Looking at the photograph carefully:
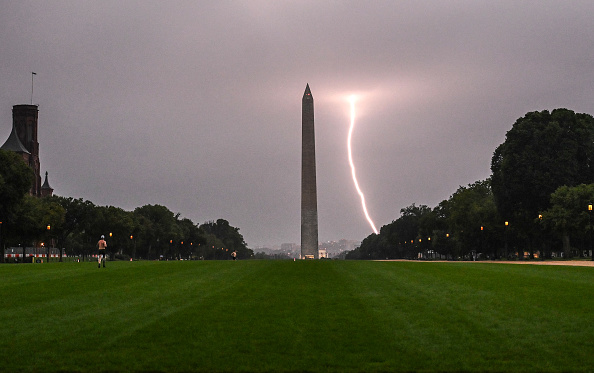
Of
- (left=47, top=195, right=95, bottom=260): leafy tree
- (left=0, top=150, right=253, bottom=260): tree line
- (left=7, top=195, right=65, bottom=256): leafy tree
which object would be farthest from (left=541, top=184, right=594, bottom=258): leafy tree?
(left=47, top=195, right=95, bottom=260): leafy tree

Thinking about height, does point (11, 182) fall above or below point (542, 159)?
below

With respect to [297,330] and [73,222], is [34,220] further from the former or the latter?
[297,330]

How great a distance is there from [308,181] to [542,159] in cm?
4507

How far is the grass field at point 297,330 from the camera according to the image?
32.1 ft

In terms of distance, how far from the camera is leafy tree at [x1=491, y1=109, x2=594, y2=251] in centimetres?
8444

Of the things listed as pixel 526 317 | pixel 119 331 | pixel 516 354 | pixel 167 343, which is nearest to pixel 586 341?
pixel 516 354

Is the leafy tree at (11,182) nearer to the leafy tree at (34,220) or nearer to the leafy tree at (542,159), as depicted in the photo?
the leafy tree at (34,220)

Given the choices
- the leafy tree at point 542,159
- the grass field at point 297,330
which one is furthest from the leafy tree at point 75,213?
the grass field at point 297,330

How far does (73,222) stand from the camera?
12962 centimetres

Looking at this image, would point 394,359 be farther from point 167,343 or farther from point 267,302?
point 267,302

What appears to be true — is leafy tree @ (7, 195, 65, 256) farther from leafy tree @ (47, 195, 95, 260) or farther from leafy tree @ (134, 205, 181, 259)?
leafy tree @ (134, 205, 181, 259)

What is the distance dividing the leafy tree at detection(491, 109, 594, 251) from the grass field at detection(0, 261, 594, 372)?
66.7 m

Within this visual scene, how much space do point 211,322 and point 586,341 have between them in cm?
695

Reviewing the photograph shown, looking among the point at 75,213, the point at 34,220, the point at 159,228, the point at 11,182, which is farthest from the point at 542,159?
the point at 159,228
